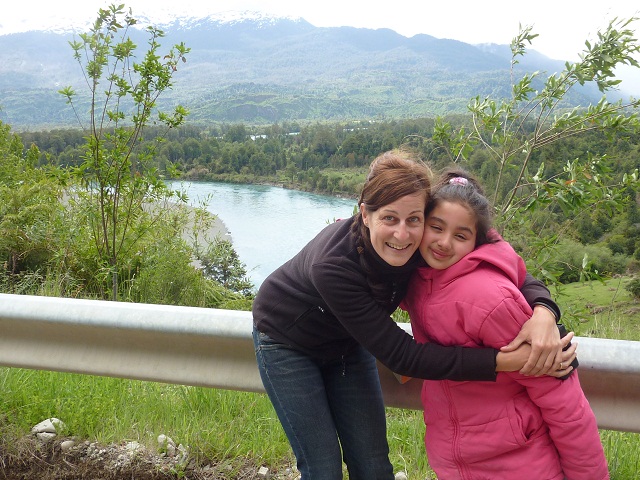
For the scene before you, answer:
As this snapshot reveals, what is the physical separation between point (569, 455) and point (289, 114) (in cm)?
3308

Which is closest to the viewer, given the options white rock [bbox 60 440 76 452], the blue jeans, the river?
the blue jeans

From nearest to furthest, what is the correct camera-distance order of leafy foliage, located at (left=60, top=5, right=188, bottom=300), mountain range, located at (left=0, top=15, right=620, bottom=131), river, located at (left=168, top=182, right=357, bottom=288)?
leafy foliage, located at (left=60, top=5, right=188, bottom=300) < river, located at (left=168, top=182, right=357, bottom=288) < mountain range, located at (left=0, top=15, right=620, bottom=131)

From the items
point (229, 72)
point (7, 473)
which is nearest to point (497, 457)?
point (7, 473)

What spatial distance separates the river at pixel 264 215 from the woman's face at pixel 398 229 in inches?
148

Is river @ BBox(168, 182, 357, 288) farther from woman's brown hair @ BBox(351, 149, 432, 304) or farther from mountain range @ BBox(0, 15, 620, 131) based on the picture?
woman's brown hair @ BBox(351, 149, 432, 304)

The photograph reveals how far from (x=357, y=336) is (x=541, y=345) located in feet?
1.82

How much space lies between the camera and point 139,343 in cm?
242

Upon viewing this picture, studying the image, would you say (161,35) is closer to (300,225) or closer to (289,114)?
(300,225)

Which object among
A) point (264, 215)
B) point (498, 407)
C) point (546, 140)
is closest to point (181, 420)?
point (498, 407)

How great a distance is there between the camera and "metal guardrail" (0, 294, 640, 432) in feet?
7.72

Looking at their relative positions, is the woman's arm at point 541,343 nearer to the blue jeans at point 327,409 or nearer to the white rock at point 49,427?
the blue jeans at point 327,409

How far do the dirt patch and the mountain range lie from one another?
3.60m

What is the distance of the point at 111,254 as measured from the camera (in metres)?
6.41

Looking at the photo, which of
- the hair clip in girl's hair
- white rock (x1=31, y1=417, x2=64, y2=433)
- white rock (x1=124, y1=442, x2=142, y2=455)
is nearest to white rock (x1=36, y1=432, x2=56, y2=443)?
white rock (x1=31, y1=417, x2=64, y2=433)
